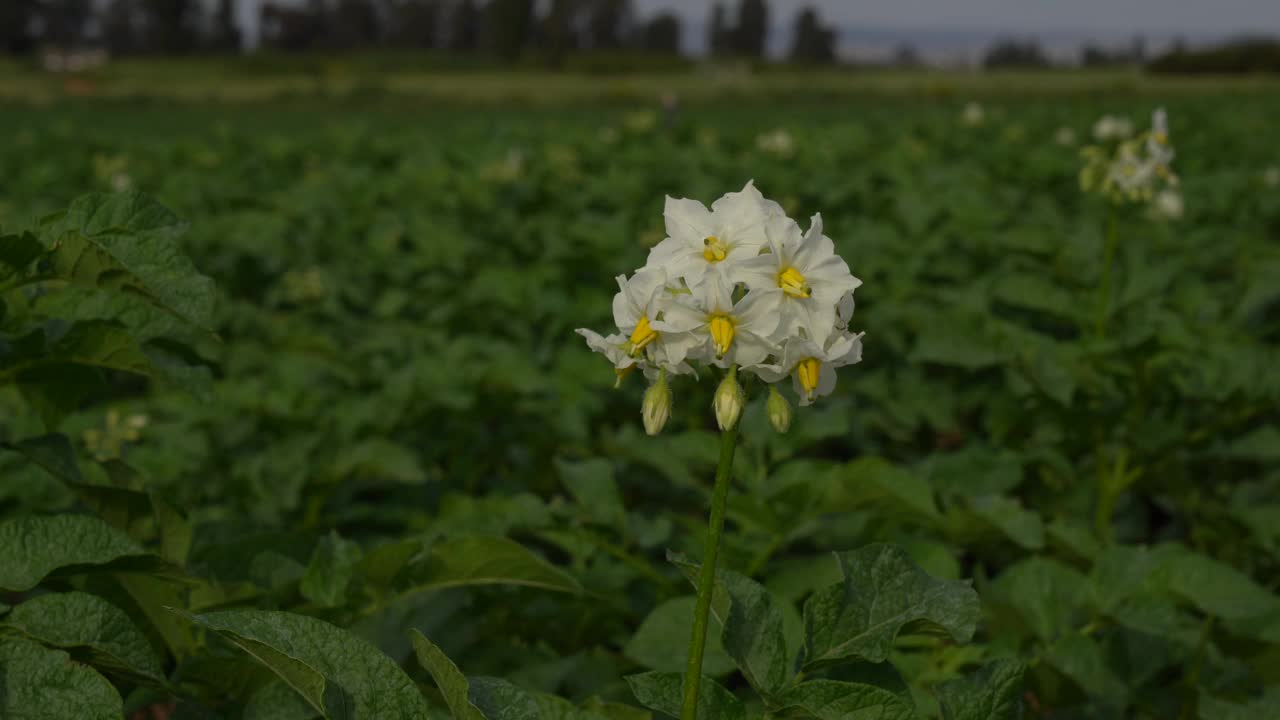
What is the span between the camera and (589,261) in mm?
4414

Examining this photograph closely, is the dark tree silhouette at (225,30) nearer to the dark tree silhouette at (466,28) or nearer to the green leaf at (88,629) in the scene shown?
the dark tree silhouette at (466,28)

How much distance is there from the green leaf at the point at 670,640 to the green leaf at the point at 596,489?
34cm

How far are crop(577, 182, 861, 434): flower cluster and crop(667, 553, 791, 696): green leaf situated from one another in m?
0.26

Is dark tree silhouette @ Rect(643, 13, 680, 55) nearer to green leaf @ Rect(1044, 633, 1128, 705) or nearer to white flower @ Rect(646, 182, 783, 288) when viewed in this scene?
green leaf @ Rect(1044, 633, 1128, 705)

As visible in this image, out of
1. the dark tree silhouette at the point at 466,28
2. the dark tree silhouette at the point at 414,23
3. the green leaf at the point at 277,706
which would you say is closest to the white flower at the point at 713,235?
the green leaf at the point at 277,706

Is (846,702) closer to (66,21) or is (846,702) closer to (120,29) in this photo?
(66,21)

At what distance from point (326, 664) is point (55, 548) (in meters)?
0.46

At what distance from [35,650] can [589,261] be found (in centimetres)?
330

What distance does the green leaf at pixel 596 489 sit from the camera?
2.20 metres

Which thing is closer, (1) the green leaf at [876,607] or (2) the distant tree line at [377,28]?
(1) the green leaf at [876,607]

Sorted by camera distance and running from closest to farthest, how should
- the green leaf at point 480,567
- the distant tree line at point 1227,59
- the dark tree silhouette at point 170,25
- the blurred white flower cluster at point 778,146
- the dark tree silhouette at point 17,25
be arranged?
the green leaf at point 480,567, the blurred white flower cluster at point 778,146, the distant tree line at point 1227,59, the dark tree silhouette at point 17,25, the dark tree silhouette at point 170,25

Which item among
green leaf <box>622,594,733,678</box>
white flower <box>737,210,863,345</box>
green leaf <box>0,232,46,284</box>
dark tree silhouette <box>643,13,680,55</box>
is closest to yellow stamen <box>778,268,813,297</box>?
white flower <box>737,210,863,345</box>

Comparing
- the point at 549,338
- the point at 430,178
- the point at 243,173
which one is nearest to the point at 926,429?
the point at 549,338

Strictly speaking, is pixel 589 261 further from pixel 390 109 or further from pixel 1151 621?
pixel 390 109
